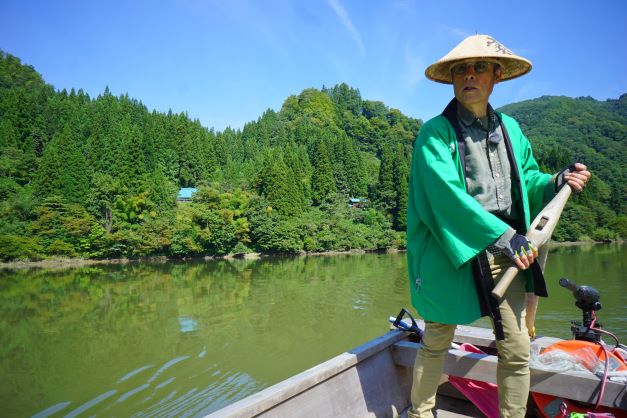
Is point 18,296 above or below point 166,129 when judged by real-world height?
below

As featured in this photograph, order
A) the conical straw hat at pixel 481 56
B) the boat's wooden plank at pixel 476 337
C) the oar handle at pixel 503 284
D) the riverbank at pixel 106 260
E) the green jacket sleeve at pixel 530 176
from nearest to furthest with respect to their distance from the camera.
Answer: the oar handle at pixel 503 284
the conical straw hat at pixel 481 56
the green jacket sleeve at pixel 530 176
the boat's wooden plank at pixel 476 337
the riverbank at pixel 106 260

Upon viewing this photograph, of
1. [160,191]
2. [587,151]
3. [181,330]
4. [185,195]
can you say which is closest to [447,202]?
[181,330]

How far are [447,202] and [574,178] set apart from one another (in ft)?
1.72

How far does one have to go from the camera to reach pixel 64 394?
5672 millimetres

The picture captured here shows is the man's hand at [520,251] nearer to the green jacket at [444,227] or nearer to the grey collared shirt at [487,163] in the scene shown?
the green jacket at [444,227]

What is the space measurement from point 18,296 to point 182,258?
12.0 m

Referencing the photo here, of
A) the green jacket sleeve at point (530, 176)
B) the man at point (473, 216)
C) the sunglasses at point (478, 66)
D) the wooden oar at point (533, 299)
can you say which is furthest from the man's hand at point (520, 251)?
the sunglasses at point (478, 66)

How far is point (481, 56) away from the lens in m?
1.57

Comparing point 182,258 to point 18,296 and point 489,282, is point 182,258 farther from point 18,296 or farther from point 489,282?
point 489,282

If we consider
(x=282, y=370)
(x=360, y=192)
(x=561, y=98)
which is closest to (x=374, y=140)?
(x=360, y=192)

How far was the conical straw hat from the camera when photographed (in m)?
1.59

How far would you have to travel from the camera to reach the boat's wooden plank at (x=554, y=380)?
1.46m

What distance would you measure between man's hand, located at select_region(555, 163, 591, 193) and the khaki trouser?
366 millimetres

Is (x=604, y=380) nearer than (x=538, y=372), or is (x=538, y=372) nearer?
(x=604, y=380)
